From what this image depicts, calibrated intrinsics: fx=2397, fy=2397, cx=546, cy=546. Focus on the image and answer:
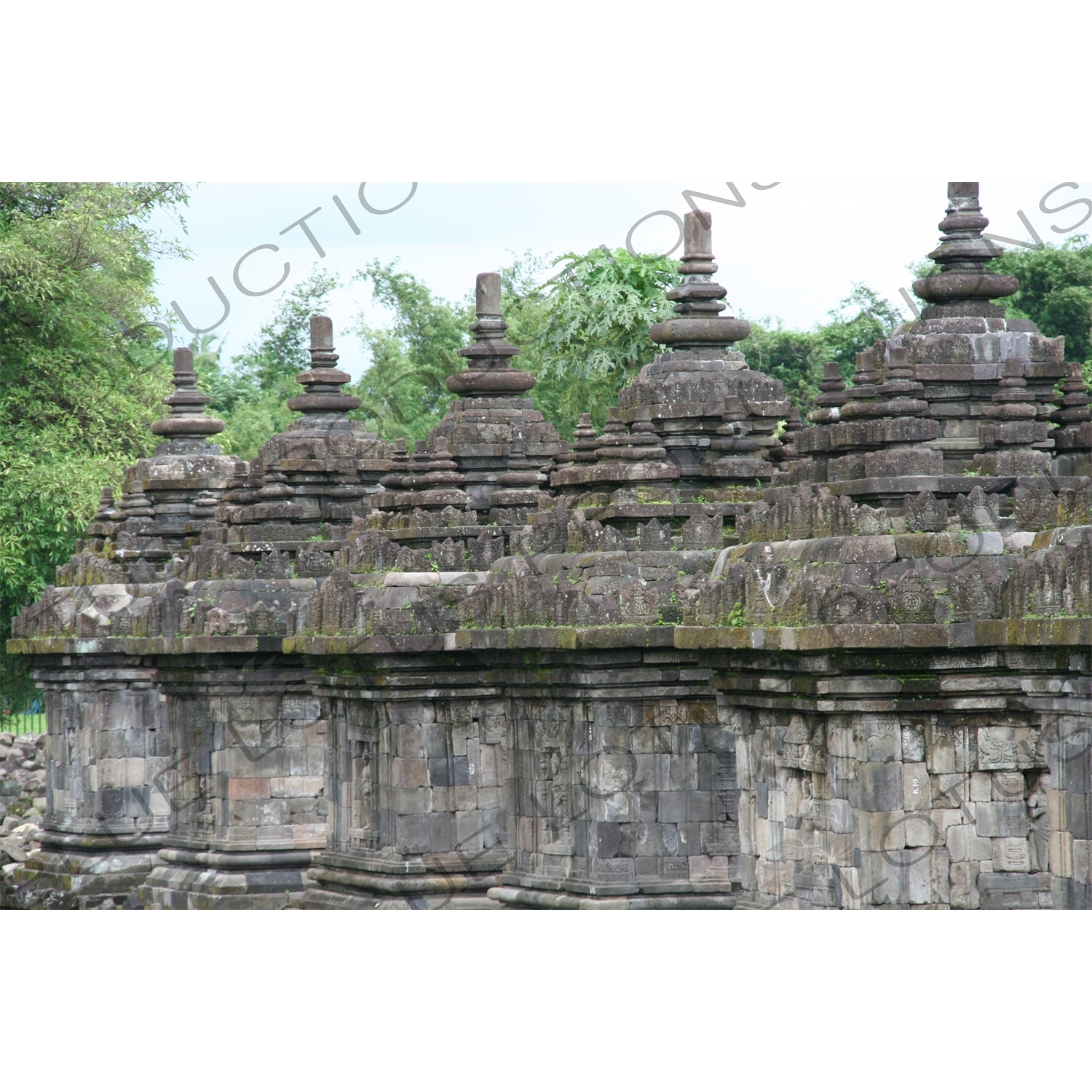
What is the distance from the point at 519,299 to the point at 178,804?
2047cm

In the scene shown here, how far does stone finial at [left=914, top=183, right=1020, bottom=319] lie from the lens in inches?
588

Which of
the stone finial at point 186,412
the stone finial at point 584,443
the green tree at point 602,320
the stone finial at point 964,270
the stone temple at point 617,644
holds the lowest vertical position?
the stone temple at point 617,644

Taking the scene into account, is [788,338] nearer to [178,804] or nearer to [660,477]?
[178,804]

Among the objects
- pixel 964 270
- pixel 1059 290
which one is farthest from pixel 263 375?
pixel 964 270

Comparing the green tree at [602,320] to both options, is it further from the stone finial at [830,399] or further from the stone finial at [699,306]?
the stone finial at [830,399]

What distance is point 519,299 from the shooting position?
138ft

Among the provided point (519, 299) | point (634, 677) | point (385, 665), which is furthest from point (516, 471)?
point (519, 299)

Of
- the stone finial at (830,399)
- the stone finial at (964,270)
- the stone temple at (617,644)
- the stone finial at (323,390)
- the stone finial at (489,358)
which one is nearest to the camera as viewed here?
the stone temple at (617,644)

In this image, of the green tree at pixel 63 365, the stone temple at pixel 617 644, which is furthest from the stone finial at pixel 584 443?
the green tree at pixel 63 365

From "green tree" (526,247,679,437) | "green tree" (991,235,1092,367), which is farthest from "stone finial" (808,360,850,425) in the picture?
"green tree" (991,235,1092,367)

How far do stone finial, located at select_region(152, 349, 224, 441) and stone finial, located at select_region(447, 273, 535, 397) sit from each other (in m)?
5.95

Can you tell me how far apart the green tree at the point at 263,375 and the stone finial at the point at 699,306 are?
2388 cm

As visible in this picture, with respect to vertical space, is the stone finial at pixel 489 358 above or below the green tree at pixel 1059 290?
below

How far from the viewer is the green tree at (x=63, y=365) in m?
32.4
